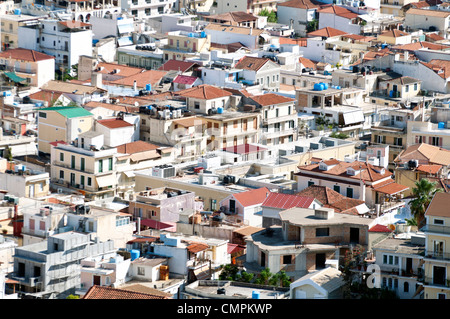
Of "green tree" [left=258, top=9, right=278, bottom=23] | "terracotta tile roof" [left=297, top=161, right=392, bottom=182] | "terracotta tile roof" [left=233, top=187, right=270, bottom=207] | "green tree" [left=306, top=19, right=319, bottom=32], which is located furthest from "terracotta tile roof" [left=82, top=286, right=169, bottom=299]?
"green tree" [left=258, top=9, right=278, bottom=23]

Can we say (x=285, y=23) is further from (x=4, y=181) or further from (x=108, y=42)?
(x=4, y=181)

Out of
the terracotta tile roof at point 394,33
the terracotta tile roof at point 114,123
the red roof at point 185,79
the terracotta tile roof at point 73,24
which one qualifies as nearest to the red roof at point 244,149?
the terracotta tile roof at point 114,123

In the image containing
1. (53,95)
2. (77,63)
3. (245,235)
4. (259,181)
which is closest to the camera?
(245,235)

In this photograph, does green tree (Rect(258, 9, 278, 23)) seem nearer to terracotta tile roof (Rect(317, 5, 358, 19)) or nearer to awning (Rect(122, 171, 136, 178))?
terracotta tile roof (Rect(317, 5, 358, 19))

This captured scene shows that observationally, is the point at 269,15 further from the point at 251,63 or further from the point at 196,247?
the point at 196,247

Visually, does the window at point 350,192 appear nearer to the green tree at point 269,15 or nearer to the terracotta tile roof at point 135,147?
the terracotta tile roof at point 135,147
